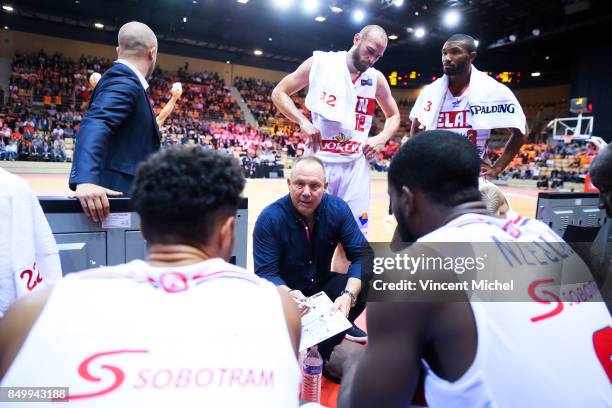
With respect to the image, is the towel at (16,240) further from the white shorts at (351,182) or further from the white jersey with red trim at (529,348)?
the white shorts at (351,182)

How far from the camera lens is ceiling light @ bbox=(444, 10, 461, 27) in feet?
55.5

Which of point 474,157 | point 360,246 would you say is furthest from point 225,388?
point 360,246

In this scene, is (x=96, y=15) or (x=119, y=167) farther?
(x=96, y=15)

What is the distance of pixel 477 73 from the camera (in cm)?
296

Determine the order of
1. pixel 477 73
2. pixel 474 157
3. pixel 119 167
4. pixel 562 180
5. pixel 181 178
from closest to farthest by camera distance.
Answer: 1. pixel 181 178
2. pixel 474 157
3. pixel 119 167
4. pixel 477 73
5. pixel 562 180

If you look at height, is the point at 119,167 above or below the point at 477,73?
below

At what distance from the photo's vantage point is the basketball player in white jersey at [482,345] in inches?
35.4

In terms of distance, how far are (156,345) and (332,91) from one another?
2450 millimetres

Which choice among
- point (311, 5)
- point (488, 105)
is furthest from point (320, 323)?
point (311, 5)

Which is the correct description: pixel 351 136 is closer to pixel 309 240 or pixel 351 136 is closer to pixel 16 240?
pixel 309 240

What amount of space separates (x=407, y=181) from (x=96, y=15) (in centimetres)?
2103

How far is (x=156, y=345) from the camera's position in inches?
30.1

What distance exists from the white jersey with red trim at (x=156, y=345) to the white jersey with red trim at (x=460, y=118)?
249 cm

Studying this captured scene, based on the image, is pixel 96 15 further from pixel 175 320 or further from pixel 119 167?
pixel 175 320
